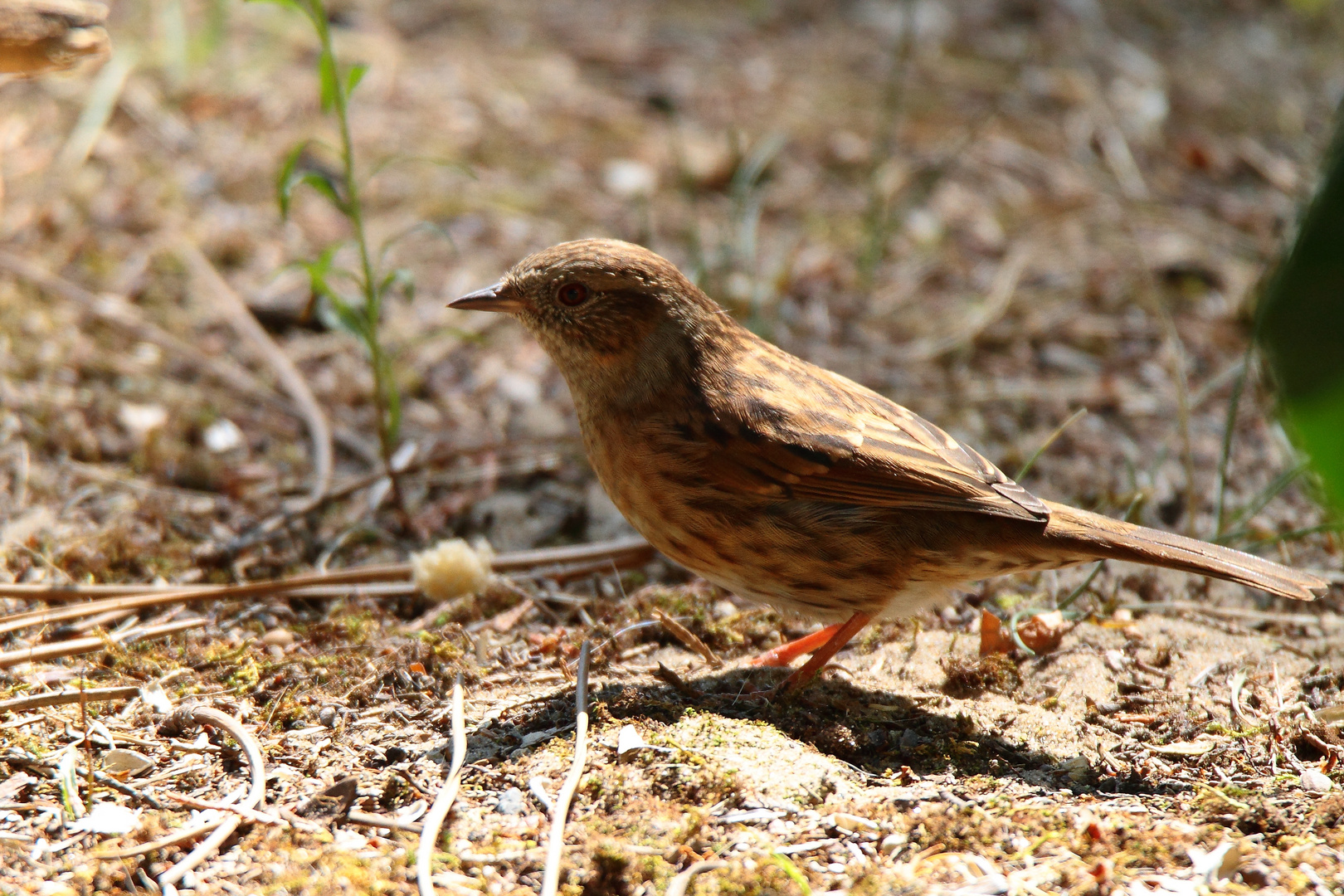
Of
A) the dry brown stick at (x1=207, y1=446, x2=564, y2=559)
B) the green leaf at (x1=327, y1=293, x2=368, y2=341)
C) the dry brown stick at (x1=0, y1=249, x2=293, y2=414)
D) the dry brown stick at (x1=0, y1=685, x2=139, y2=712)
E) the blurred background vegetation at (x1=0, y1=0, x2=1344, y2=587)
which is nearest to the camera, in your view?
the dry brown stick at (x1=0, y1=685, x2=139, y2=712)

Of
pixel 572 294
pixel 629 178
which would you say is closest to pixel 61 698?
pixel 572 294

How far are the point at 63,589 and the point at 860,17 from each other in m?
7.58

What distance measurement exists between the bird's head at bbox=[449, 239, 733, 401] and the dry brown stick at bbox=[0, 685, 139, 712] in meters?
1.64

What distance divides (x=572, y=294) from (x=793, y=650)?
1.47 m

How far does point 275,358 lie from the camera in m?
5.51

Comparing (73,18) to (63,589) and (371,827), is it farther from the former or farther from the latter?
(371,827)

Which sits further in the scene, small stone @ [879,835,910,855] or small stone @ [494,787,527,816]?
small stone @ [494,787,527,816]

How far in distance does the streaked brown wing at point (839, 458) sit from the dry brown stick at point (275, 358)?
76.9 inches

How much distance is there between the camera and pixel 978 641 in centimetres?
402

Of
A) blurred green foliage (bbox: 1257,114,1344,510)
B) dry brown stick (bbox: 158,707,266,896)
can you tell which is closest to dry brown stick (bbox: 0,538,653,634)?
dry brown stick (bbox: 158,707,266,896)

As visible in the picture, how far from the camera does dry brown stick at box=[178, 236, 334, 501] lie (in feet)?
16.3

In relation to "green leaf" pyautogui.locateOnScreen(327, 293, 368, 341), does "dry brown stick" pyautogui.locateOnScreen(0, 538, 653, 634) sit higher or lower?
lower

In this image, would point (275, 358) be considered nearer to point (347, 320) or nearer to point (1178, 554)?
point (347, 320)

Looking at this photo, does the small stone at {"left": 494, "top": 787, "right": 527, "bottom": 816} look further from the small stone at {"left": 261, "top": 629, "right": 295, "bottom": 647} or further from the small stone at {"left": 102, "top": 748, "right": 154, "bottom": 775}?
the small stone at {"left": 261, "top": 629, "right": 295, "bottom": 647}
